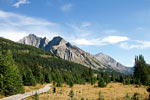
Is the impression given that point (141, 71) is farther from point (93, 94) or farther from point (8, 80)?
point (8, 80)

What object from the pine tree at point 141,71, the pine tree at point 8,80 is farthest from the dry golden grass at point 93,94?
the pine tree at point 141,71

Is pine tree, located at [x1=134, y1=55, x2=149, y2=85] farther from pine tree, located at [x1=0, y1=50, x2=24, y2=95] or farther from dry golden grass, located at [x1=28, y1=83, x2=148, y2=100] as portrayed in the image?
pine tree, located at [x1=0, y1=50, x2=24, y2=95]

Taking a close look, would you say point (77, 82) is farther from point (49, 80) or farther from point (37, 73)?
point (37, 73)

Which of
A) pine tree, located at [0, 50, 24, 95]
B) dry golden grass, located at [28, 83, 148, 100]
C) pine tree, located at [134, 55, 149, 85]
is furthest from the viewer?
pine tree, located at [134, 55, 149, 85]

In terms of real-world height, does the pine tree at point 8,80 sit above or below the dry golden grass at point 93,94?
above

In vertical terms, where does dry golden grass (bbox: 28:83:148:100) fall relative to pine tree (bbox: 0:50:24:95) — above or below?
below

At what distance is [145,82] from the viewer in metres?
63.8

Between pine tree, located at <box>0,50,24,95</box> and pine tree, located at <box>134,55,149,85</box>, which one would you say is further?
pine tree, located at <box>134,55,149,85</box>

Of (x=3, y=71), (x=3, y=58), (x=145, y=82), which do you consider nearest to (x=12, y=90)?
(x=3, y=71)

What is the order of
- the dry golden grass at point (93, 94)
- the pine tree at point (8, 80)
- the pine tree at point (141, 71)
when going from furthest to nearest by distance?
the pine tree at point (141, 71) < the pine tree at point (8, 80) < the dry golden grass at point (93, 94)

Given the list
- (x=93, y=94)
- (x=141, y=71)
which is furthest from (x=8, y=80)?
(x=141, y=71)

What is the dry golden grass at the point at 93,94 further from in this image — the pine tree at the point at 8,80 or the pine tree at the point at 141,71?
the pine tree at the point at 141,71

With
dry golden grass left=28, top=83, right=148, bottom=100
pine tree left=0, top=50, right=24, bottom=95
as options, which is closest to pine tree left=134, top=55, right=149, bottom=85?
dry golden grass left=28, top=83, right=148, bottom=100

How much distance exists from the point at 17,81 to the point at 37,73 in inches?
1272
